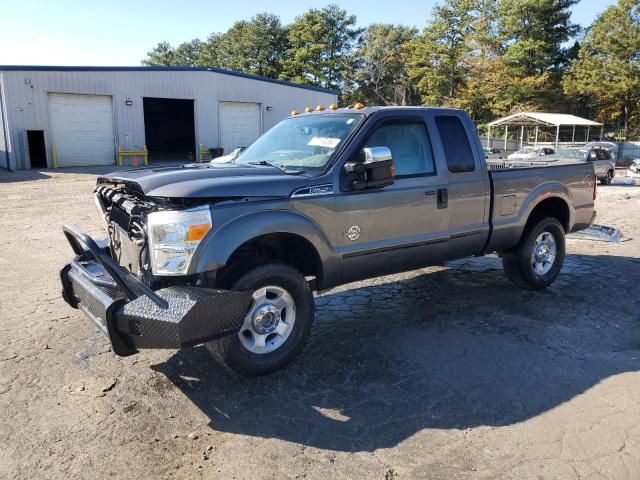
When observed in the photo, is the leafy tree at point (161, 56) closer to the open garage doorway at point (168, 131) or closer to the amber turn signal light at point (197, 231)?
the open garage doorway at point (168, 131)

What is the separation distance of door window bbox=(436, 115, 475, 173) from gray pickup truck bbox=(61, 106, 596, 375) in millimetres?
14

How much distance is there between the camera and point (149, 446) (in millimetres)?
3211

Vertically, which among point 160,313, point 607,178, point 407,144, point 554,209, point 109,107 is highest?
point 109,107

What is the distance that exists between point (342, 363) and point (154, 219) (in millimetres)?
1836

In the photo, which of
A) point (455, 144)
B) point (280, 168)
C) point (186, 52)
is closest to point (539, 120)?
point (455, 144)

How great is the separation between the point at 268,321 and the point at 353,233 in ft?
3.39

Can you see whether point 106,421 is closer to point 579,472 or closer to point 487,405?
point 487,405

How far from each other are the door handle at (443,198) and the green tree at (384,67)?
57364 millimetres

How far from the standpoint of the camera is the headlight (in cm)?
357

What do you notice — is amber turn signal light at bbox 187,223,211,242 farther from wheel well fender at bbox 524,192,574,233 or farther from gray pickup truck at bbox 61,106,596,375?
wheel well fender at bbox 524,192,574,233

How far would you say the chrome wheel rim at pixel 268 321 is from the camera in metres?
3.92

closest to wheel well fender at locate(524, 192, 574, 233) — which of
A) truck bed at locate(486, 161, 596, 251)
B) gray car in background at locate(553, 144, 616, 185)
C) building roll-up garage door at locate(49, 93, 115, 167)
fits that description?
truck bed at locate(486, 161, 596, 251)

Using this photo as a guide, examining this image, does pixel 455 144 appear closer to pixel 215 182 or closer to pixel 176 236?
pixel 215 182

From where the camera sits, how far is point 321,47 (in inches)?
2176
